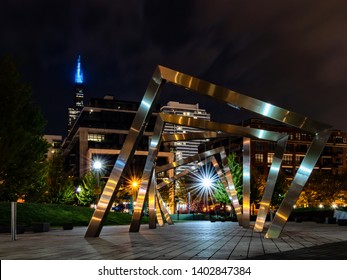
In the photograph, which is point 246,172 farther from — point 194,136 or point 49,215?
point 49,215

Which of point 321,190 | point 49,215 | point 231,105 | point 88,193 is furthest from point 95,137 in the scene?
point 231,105

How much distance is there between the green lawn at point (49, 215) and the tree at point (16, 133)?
2.18m

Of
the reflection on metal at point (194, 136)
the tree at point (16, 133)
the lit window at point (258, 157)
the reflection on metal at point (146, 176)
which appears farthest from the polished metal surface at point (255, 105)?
the lit window at point (258, 157)

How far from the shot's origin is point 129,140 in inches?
806

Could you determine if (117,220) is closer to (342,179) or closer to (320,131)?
(320,131)

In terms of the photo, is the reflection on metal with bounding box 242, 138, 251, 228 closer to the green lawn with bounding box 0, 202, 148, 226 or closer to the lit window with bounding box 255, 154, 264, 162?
the green lawn with bounding box 0, 202, 148, 226

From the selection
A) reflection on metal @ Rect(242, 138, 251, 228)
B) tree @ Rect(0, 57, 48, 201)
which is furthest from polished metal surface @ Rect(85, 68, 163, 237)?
tree @ Rect(0, 57, 48, 201)

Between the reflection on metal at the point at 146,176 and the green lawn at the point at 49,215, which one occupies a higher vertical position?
the reflection on metal at the point at 146,176

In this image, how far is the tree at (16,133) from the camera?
38.6 meters

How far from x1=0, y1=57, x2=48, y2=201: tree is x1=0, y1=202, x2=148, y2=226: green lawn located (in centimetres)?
218

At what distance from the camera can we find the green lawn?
39562mm

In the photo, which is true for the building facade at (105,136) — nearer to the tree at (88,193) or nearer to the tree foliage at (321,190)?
the tree at (88,193)

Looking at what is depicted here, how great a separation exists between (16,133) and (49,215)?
8.74 m

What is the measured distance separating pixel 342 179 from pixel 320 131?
9071 cm
